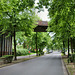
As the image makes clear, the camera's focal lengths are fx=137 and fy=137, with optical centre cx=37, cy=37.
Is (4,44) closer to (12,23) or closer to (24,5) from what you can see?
(12,23)

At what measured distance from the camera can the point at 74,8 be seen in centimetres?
927

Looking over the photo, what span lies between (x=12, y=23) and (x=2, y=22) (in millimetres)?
1517

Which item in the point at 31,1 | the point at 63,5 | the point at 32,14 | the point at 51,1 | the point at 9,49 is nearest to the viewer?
the point at 31,1

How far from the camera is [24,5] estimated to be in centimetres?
852

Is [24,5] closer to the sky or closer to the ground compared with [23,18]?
closer to the ground

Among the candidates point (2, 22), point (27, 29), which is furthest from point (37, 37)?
point (2, 22)

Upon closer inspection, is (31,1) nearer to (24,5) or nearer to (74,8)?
(24,5)

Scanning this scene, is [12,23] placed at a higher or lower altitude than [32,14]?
lower

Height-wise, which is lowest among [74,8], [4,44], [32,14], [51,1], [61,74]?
[61,74]

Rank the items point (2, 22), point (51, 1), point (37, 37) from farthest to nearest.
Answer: point (37, 37) < point (2, 22) < point (51, 1)

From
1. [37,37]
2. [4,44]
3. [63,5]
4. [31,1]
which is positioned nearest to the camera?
[31,1]

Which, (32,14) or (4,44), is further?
(4,44)

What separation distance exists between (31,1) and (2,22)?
13220 millimetres

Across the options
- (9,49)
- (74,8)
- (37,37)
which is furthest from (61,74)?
(37,37)
